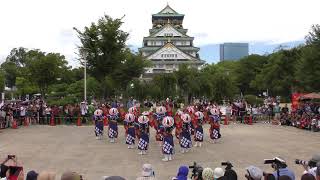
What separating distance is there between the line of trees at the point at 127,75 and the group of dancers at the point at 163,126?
14.2 m

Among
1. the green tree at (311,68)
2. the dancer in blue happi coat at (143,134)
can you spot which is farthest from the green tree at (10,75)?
the dancer in blue happi coat at (143,134)

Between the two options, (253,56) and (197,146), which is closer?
(197,146)

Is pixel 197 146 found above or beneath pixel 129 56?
beneath

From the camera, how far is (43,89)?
4600 centimetres

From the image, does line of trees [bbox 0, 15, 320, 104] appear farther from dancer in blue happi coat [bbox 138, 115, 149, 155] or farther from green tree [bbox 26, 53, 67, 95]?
dancer in blue happi coat [bbox 138, 115, 149, 155]

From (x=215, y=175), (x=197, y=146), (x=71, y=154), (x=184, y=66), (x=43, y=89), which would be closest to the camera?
(x=215, y=175)

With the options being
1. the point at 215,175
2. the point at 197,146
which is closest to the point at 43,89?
the point at 197,146

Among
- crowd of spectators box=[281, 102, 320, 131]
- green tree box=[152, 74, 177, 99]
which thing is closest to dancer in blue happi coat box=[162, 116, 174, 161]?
crowd of spectators box=[281, 102, 320, 131]

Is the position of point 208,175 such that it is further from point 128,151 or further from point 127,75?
point 127,75

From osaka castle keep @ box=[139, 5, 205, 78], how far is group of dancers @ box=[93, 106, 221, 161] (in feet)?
163

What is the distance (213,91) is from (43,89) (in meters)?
18.7

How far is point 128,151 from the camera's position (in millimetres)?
20156

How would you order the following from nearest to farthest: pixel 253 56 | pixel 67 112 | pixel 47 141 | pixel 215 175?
pixel 215 175, pixel 47 141, pixel 67 112, pixel 253 56

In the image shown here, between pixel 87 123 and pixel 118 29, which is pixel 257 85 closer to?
pixel 118 29
